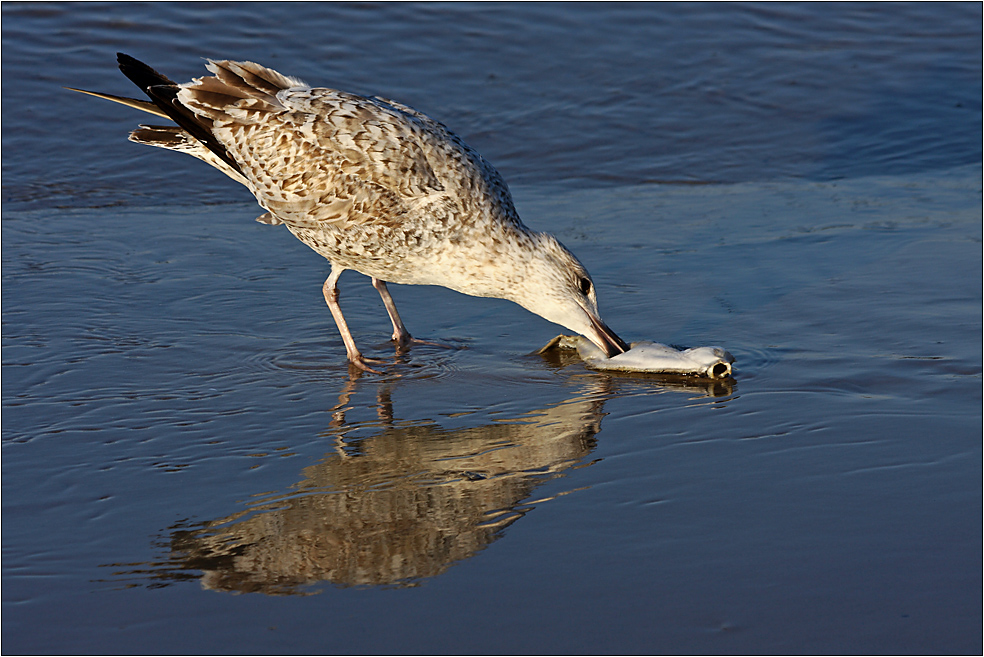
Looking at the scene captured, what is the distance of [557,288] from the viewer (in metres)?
5.90

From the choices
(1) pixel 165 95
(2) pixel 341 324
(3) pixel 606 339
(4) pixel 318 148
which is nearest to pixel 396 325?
(2) pixel 341 324

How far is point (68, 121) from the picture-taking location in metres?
10.1

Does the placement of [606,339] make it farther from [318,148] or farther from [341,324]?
[318,148]

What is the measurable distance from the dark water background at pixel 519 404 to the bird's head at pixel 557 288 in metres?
0.25

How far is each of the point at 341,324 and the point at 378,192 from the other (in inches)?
27.1

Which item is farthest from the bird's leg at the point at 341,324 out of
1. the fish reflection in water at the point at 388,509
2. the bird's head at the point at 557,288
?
the bird's head at the point at 557,288

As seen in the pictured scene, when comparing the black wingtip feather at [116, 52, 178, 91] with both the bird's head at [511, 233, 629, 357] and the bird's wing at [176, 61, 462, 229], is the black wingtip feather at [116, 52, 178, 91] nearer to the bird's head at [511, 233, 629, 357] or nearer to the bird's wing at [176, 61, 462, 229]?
the bird's wing at [176, 61, 462, 229]

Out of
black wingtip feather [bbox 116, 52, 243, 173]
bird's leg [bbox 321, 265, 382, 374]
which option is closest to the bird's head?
bird's leg [bbox 321, 265, 382, 374]

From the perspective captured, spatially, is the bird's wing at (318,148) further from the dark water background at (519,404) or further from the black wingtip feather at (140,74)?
the dark water background at (519,404)

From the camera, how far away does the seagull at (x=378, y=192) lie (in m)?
5.86

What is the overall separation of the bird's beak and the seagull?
11mm

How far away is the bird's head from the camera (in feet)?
19.2

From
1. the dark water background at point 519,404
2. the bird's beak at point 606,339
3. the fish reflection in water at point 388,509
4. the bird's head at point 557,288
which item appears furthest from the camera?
the bird's head at point 557,288

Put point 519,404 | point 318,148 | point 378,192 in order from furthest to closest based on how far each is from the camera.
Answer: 1. point 318,148
2. point 378,192
3. point 519,404
